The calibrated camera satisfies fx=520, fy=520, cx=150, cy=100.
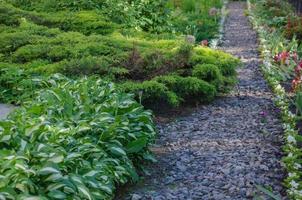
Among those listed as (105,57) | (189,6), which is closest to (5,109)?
(105,57)

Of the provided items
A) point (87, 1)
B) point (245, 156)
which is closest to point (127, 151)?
point (245, 156)

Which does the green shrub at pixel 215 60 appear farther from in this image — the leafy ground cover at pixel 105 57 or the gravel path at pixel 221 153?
the gravel path at pixel 221 153

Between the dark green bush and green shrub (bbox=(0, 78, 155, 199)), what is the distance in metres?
1.59

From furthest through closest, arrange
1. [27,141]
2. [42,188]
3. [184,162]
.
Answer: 1. [184,162]
2. [27,141]
3. [42,188]

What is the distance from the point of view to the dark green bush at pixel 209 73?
634 cm

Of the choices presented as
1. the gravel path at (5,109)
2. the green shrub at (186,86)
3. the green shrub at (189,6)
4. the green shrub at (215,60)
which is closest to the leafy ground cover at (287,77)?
the green shrub at (215,60)

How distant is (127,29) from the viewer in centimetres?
875

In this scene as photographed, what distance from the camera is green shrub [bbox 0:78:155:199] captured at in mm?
3012

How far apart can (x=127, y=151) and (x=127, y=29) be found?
15.9 ft

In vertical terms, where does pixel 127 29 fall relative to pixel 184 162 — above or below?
above

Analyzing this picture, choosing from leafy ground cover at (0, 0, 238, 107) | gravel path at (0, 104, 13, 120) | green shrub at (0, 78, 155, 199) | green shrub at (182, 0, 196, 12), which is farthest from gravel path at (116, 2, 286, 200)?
green shrub at (182, 0, 196, 12)

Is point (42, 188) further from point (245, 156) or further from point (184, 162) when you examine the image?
point (245, 156)

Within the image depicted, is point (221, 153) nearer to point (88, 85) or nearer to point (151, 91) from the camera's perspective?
point (151, 91)

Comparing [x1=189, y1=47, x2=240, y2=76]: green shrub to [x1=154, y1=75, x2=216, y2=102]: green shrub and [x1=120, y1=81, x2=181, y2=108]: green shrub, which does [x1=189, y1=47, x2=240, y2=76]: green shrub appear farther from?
[x1=120, y1=81, x2=181, y2=108]: green shrub
